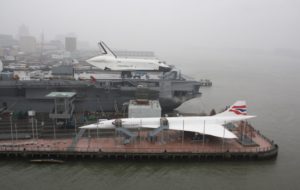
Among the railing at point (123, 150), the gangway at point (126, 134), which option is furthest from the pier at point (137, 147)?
the gangway at point (126, 134)

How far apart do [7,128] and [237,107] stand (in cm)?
2398

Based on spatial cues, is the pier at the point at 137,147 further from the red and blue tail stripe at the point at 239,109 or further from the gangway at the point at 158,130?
the red and blue tail stripe at the point at 239,109

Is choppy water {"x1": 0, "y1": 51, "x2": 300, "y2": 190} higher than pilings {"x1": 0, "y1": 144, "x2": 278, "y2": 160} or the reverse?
the reverse

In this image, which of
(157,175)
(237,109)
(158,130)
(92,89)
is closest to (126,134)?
(158,130)

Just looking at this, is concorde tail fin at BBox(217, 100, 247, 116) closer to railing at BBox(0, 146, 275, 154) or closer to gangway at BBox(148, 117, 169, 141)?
railing at BBox(0, 146, 275, 154)

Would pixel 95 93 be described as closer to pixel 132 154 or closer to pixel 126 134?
pixel 126 134

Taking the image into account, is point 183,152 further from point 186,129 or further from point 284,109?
point 284,109

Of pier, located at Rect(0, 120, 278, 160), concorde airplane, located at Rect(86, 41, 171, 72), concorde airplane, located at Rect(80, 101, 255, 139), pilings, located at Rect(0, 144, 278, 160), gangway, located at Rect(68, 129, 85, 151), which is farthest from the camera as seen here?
concorde airplane, located at Rect(86, 41, 171, 72)

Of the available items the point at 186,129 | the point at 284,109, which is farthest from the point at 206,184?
the point at 284,109

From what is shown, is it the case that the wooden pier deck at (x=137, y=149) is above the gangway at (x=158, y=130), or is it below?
below

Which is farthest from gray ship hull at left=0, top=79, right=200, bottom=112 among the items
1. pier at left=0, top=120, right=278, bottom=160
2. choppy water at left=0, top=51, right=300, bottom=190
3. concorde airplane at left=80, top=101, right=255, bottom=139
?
choppy water at left=0, top=51, right=300, bottom=190

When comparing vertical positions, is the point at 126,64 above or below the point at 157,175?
above

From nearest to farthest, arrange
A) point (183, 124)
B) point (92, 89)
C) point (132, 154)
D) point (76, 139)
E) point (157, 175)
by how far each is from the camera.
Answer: point (157, 175) → point (132, 154) → point (76, 139) → point (183, 124) → point (92, 89)

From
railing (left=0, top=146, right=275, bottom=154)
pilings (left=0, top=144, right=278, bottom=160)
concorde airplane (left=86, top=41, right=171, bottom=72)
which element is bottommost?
pilings (left=0, top=144, right=278, bottom=160)
